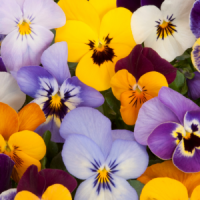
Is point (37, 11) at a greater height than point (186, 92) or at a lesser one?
greater

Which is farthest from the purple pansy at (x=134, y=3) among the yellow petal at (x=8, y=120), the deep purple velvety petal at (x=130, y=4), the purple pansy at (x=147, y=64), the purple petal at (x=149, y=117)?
the yellow petal at (x=8, y=120)

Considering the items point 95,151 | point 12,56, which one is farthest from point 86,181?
point 12,56

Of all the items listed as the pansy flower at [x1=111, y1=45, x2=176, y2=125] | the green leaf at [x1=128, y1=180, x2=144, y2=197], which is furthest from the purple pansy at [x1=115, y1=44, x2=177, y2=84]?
the green leaf at [x1=128, y1=180, x2=144, y2=197]

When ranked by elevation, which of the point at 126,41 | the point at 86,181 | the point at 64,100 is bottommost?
the point at 86,181

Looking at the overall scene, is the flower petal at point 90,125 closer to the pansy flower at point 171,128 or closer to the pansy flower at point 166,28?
the pansy flower at point 171,128

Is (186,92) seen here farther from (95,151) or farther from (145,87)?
(95,151)

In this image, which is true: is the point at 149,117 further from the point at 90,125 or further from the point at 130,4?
the point at 130,4

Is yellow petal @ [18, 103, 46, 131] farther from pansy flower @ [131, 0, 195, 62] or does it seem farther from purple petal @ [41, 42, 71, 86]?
pansy flower @ [131, 0, 195, 62]

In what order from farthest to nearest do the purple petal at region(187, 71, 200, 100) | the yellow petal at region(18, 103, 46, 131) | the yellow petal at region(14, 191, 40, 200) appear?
the purple petal at region(187, 71, 200, 100) → the yellow petal at region(18, 103, 46, 131) → the yellow petal at region(14, 191, 40, 200)
